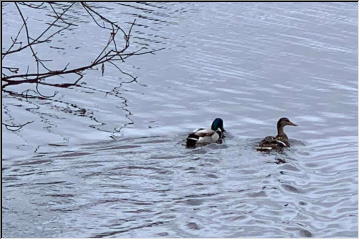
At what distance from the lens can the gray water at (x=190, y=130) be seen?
945 centimetres

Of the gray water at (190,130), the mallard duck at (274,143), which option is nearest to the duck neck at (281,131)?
the mallard duck at (274,143)

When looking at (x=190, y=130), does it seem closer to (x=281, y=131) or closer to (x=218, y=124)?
(x=218, y=124)

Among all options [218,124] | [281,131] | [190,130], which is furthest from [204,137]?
[281,131]

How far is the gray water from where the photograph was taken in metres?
9.45

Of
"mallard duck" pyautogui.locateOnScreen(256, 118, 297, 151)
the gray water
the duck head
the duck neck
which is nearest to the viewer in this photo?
the gray water

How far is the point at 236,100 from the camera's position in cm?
1644

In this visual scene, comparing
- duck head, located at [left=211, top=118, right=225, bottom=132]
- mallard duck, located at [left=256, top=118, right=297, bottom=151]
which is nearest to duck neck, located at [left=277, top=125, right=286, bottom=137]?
mallard duck, located at [left=256, top=118, right=297, bottom=151]

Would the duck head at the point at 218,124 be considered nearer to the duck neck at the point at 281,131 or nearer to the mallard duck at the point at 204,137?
the mallard duck at the point at 204,137

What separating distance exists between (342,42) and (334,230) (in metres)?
13.0

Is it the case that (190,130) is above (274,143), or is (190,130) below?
above

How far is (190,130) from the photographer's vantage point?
14.7m

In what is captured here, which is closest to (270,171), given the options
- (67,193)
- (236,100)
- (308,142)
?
(308,142)

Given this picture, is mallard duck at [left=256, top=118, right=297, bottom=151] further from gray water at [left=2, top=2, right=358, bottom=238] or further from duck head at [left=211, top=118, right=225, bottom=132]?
duck head at [left=211, top=118, right=225, bottom=132]

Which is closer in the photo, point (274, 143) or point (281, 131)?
point (274, 143)
